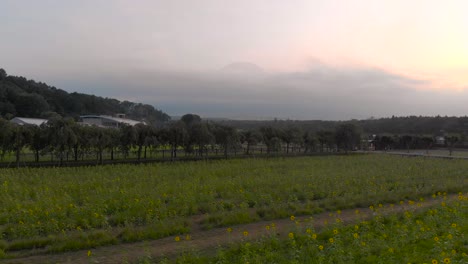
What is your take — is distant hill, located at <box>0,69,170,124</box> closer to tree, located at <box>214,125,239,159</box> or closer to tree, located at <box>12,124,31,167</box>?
tree, located at <box>12,124,31,167</box>

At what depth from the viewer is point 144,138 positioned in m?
33.2

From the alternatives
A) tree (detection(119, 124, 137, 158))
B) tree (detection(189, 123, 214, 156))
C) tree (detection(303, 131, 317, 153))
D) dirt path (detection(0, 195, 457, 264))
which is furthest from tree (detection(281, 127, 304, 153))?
dirt path (detection(0, 195, 457, 264))

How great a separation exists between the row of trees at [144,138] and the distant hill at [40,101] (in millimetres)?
12891

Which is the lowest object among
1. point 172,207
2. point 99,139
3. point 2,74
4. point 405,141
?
point 172,207

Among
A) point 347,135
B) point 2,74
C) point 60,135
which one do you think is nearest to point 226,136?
point 60,135

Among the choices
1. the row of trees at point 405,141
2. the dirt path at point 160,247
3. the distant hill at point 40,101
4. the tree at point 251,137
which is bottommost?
the dirt path at point 160,247

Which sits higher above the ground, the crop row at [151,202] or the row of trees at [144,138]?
the row of trees at [144,138]

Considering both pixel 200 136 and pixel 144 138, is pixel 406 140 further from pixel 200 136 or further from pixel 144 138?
pixel 144 138

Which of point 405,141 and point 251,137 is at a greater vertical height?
point 251,137

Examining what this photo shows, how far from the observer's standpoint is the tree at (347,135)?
50.7 m

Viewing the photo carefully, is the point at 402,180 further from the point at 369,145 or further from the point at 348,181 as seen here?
the point at 369,145

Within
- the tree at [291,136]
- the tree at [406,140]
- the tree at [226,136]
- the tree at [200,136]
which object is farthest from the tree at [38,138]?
the tree at [406,140]

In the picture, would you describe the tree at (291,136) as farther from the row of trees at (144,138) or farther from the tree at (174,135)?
the tree at (174,135)

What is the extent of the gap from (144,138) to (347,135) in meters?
28.8
